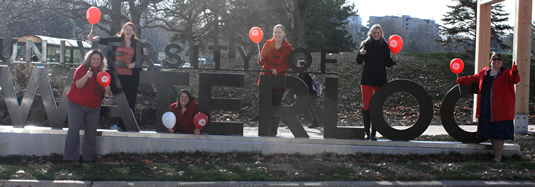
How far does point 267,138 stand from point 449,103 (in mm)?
2928

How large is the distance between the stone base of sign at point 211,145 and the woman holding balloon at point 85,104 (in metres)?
0.36

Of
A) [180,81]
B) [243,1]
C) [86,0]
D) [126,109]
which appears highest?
[243,1]

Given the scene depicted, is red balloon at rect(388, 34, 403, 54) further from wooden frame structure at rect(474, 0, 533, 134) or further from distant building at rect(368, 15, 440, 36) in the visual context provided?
distant building at rect(368, 15, 440, 36)

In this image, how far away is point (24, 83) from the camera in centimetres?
1088

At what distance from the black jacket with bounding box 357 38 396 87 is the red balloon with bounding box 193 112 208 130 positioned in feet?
8.49

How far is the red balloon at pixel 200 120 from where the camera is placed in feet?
19.6

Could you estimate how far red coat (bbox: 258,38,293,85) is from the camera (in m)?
6.19

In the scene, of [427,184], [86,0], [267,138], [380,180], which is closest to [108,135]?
[267,138]

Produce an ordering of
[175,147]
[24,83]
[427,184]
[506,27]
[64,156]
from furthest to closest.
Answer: [506,27] → [24,83] → [175,147] → [64,156] → [427,184]

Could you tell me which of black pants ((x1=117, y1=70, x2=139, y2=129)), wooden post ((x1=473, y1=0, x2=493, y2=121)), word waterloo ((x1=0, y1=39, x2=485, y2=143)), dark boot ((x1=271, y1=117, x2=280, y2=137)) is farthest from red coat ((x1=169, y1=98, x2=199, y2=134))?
wooden post ((x1=473, y1=0, x2=493, y2=121))

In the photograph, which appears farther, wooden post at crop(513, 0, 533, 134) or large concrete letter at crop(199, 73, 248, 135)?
wooden post at crop(513, 0, 533, 134)

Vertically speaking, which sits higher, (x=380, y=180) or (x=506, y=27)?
(x=506, y=27)

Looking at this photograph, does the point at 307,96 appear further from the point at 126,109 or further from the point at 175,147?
the point at 126,109

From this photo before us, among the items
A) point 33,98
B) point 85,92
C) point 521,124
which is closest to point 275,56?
point 85,92
